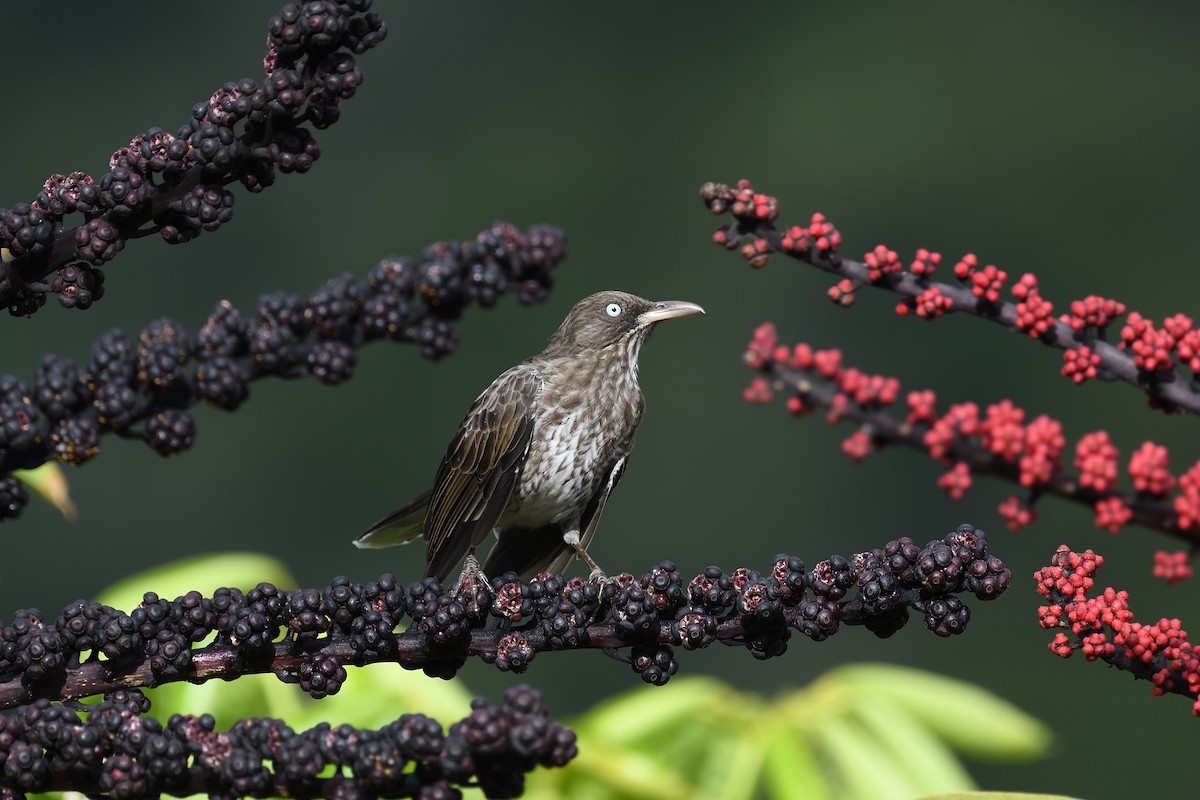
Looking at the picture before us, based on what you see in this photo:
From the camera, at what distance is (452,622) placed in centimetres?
115

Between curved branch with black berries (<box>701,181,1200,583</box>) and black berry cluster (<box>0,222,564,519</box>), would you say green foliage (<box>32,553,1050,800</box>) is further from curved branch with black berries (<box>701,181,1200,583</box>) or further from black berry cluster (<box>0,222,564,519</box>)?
curved branch with black berries (<box>701,181,1200,583</box>)

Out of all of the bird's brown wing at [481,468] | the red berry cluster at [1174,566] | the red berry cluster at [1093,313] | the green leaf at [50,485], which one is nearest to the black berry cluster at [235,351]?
the green leaf at [50,485]

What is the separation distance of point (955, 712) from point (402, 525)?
35.9 inches

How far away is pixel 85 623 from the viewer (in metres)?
1.06

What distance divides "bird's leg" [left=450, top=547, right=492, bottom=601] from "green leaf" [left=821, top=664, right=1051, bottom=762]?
50cm

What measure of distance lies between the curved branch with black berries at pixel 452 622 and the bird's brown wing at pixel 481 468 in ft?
2.57

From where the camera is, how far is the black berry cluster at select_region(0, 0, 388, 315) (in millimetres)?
1033

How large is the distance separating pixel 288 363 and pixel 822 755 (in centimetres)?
82

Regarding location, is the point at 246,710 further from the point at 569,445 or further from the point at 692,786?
the point at 569,445

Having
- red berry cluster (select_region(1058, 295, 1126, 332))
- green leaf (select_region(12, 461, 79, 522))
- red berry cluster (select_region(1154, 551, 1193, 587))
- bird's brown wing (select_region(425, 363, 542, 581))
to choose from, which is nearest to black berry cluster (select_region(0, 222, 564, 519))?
green leaf (select_region(12, 461, 79, 522))

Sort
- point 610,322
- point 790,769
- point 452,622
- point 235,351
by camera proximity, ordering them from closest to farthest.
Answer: point 452,622 → point 235,351 → point 790,769 → point 610,322

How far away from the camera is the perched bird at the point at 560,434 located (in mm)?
2354

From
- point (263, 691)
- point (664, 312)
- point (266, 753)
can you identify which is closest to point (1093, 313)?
point (266, 753)

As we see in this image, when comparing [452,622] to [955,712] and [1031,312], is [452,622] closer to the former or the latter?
[1031,312]
